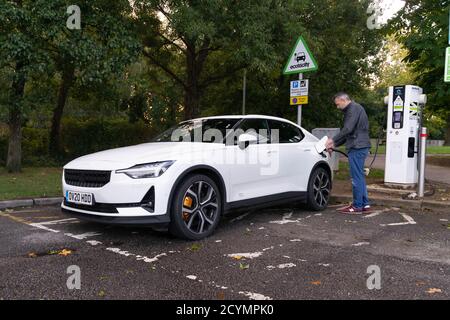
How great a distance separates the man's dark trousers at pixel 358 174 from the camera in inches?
255

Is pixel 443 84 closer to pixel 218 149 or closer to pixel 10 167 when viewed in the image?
pixel 218 149

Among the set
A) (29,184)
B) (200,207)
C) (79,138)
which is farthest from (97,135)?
(200,207)

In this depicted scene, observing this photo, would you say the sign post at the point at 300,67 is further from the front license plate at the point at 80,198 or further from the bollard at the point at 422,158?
the front license plate at the point at 80,198

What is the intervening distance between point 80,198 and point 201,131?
1.86 metres

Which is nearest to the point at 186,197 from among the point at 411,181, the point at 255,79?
the point at 411,181

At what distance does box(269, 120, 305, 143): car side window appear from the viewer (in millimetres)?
6184

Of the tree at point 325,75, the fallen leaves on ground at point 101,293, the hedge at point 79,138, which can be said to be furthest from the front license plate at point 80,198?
the tree at point 325,75

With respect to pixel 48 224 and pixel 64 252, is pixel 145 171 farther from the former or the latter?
pixel 48 224

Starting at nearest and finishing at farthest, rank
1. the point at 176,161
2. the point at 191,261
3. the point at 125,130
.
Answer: the point at 191,261
the point at 176,161
the point at 125,130

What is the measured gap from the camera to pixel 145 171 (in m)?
4.48

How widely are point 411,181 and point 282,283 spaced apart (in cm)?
545

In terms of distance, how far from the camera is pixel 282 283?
3.52m

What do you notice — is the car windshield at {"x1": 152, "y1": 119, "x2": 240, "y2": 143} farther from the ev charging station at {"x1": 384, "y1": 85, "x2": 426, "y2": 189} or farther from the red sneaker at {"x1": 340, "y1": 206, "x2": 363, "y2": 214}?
the ev charging station at {"x1": 384, "y1": 85, "x2": 426, "y2": 189}

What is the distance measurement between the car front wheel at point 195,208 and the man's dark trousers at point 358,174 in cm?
255
